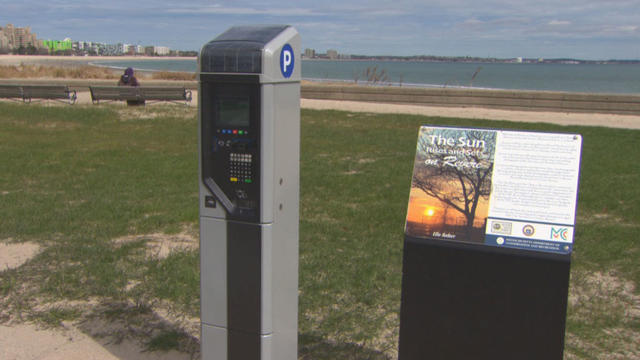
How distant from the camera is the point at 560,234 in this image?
275 cm

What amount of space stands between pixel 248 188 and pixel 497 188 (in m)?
1.21

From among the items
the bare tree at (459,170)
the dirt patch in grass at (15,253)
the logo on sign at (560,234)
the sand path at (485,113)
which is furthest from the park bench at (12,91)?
the logo on sign at (560,234)

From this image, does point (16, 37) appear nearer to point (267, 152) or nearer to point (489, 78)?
point (489, 78)

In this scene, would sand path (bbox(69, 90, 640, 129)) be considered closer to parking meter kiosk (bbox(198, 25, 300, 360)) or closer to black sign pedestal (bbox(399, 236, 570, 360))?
black sign pedestal (bbox(399, 236, 570, 360))

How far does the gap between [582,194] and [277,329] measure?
5.64 meters

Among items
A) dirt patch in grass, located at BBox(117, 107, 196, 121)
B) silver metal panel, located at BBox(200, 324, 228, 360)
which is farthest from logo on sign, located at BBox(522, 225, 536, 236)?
dirt patch in grass, located at BBox(117, 107, 196, 121)

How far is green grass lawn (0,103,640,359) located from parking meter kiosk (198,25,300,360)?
27.9 inches

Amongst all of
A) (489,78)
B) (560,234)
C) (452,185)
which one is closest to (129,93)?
(452,185)

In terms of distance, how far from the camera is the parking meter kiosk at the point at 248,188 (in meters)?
2.71

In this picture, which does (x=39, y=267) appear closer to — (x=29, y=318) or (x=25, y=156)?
(x=29, y=318)

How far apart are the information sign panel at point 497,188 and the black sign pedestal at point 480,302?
71mm

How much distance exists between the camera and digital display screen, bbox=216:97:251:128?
2734 millimetres

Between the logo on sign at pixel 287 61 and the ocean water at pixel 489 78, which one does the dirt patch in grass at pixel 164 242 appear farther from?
the ocean water at pixel 489 78

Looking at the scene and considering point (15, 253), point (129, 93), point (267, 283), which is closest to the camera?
point (267, 283)
